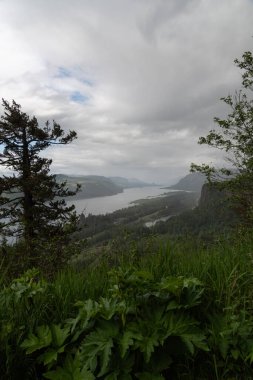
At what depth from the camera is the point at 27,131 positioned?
25109mm

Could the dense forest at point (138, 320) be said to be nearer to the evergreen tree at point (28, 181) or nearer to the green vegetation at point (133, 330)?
the green vegetation at point (133, 330)

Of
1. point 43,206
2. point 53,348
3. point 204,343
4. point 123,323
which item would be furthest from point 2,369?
point 43,206

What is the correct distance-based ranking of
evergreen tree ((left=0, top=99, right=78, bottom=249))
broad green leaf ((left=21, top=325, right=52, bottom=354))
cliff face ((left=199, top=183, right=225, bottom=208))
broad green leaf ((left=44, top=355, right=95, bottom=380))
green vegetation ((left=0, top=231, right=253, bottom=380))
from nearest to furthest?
1. broad green leaf ((left=44, top=355, right=95, bottom=380))
2. green vegetation ((left=0, top=231, right=253, bottom=380))
3. broad green leaf ((left=21, top=325, right=52, bottom=354))
4. cliff face ((left=199, top=183, right=225, bottom=208))
5. evergreen tree ((left=0, top=99, right=78, bottom=249))

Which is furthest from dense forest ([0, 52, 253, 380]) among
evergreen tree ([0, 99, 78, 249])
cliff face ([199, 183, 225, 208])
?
evergreen tree ([0, 99, 78, 249])

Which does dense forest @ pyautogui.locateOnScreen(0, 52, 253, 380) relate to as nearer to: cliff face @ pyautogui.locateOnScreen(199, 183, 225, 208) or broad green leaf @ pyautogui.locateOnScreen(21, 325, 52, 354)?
broad green leaf @ pyautogui.locateOnScreen(21, 325, 52, 354)

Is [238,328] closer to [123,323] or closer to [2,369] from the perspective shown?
[123,323]

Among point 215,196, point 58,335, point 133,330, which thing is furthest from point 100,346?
point 215,196

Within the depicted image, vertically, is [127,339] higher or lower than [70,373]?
higher

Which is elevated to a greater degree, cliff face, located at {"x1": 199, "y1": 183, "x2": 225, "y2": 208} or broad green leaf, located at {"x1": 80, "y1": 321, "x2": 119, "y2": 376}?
cliff face, located at {"x1": 199, "y1": 183, "x2": 225, "y2": 208}

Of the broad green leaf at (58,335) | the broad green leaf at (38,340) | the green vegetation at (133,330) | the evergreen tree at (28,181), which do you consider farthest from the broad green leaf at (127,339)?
the evergreen tree at (28,181)

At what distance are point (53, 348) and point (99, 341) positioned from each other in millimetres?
512

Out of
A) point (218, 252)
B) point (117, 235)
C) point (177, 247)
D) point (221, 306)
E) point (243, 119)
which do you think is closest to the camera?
point (221, 306)

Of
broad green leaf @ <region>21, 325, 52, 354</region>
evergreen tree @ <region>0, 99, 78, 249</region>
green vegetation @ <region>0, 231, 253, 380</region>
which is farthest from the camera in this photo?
evergreen tree @ <region>0, 99, 78, 249</region>

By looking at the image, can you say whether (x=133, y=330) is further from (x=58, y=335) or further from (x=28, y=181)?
(x=28, y=181)
